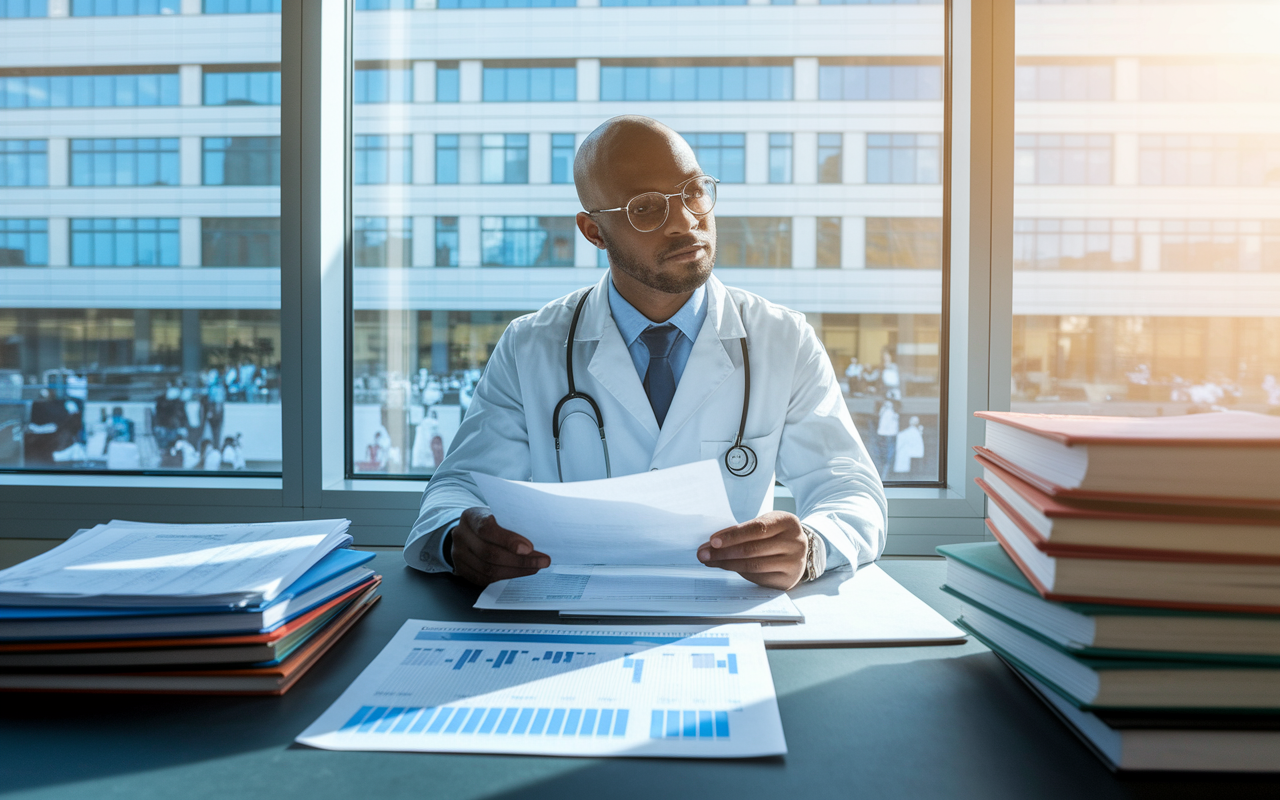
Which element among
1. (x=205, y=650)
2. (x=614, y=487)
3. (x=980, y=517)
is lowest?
(x=980, y=517)

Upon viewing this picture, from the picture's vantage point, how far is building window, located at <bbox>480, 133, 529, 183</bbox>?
6.94 ft

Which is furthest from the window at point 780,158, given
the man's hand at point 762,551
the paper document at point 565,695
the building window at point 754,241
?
the paper document at point 565,695

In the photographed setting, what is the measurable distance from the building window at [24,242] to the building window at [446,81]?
4.22 feet

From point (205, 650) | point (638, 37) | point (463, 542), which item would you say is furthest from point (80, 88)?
point (205, 650)

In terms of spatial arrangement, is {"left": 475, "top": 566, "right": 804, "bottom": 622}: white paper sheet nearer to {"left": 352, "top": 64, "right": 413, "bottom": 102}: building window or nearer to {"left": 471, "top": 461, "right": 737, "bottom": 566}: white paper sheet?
{"left": 471, "top": 461, "right": 737, "bottom": 566}: white paper sheet

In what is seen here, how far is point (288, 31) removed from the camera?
1.97 meters

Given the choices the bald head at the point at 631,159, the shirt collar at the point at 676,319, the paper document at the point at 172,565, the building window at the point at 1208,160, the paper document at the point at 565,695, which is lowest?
the paper document at the point at 565,695

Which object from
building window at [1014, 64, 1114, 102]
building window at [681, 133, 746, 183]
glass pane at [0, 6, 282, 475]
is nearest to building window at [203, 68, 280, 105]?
glass pane at [0, 6, 282, 475]

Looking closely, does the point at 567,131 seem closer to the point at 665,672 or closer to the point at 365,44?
the point at 365,44

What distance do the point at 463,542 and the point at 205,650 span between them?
395 millimetres

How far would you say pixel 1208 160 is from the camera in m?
1.98

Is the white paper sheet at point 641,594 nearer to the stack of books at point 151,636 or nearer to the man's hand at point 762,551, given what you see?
the man's hand at point 762,551

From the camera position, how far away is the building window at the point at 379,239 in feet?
7.09

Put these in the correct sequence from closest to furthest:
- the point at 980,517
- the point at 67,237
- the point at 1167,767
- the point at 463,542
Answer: the point at 1167,767
the point at 463,542
the point at 980,517
the point at 67,237
